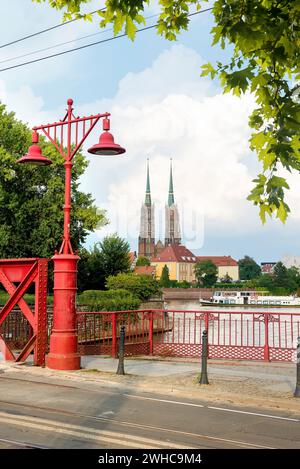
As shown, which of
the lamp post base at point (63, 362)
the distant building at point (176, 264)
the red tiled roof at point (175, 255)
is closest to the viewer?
the lamp post base at point (63, 362)

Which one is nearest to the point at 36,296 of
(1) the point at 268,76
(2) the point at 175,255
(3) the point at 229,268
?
(1) the point at 268,76

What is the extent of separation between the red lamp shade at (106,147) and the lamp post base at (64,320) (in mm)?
2412

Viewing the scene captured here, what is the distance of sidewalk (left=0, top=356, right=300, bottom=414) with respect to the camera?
10.2 metres

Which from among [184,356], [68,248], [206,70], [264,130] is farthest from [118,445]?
[184,356]

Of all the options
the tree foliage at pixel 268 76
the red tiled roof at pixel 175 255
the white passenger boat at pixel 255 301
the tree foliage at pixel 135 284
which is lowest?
the white passenger boat at pixel 255 301

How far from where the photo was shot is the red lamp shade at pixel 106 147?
12828 millimetres

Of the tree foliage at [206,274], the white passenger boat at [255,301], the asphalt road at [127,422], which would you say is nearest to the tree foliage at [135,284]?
the asphalt road at [127,422]

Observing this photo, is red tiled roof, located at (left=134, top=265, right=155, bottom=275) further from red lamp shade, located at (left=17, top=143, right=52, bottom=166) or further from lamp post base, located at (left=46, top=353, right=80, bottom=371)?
lamp post base, located at (left=46, top=353, right=80, bottom=371)

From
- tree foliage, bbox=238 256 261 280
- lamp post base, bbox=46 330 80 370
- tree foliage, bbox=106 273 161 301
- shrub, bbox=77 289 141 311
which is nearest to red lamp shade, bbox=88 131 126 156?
lamp post base, bbox=46 330 80 370

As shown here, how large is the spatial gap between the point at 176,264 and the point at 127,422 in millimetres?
170303

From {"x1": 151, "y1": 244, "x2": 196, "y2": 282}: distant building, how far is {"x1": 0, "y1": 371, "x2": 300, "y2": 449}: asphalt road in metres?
166

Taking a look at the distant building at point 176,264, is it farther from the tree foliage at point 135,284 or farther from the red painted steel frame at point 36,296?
the red painted steel frame at point 36,296
